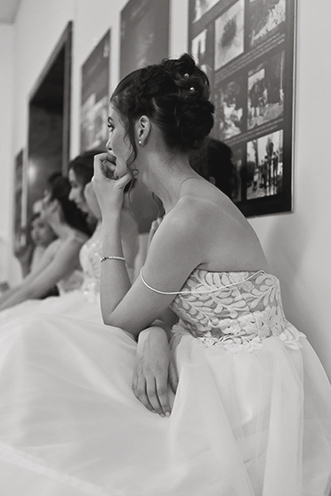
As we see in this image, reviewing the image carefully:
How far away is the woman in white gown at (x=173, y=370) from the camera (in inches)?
54.6

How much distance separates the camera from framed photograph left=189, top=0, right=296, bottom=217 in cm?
204

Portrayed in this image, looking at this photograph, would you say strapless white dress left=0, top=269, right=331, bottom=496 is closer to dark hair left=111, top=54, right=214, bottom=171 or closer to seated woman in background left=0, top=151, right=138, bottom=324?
dark hair left=111, top=54, right=214, bottom=171

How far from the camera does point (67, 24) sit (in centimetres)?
507

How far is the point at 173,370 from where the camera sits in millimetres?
1655

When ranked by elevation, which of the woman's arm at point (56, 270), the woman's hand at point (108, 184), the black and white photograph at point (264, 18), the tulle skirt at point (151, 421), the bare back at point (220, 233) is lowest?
the tulle skirt at point (151, 421)

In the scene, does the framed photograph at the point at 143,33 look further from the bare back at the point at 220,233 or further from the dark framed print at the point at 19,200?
the dark framed print at the point at 19,200

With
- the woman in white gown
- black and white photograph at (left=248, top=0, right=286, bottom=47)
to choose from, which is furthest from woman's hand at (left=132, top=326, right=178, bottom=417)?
black and white photograph at (left=248, top=0, right=286, bottom=47)

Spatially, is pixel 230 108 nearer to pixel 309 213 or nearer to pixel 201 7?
pixel 201 7

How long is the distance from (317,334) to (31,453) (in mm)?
913

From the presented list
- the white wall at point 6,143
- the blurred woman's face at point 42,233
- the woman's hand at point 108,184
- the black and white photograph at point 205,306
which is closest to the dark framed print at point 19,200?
the white wall at point 6,143

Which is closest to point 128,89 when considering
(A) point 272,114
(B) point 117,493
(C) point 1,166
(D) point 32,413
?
(A) point 272,114

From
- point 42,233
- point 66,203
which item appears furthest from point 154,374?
point 42,233

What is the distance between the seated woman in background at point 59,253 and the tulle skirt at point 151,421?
83.8 inches

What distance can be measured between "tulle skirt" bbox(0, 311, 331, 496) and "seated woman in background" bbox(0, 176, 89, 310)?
2.13 metres
